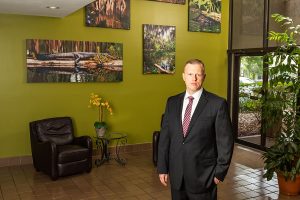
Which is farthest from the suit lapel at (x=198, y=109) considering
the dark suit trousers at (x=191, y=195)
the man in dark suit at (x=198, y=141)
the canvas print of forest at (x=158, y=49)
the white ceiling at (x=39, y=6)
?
the canvas print of forest at (x=158, y=49)

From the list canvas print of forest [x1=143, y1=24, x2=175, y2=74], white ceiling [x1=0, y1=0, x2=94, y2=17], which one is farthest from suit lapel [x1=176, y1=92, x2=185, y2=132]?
canvas print of forest [x1=143, y1=24, x2=175, y2=74]

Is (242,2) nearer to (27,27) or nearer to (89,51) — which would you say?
(89,51)

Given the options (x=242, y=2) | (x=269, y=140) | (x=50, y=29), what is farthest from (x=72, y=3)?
(x=269, y=140)

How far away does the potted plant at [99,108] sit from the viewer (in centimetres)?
568

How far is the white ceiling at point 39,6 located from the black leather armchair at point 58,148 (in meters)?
1.72

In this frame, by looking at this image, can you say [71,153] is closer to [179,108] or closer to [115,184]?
[115,184]

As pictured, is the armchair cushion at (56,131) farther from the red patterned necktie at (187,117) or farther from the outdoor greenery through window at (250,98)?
the outdoor greenery through window at (250,98)

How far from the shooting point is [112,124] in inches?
248

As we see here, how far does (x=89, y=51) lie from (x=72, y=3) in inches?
61.2

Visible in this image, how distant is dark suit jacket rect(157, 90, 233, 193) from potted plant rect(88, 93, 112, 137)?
3.29 metres

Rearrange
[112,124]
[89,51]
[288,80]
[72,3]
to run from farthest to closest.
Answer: [112,124] → [89,51] → [72,3] → [288,80]

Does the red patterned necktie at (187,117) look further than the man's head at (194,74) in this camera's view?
Yes

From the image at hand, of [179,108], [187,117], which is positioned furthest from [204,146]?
[179,108]

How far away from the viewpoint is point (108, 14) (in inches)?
238
